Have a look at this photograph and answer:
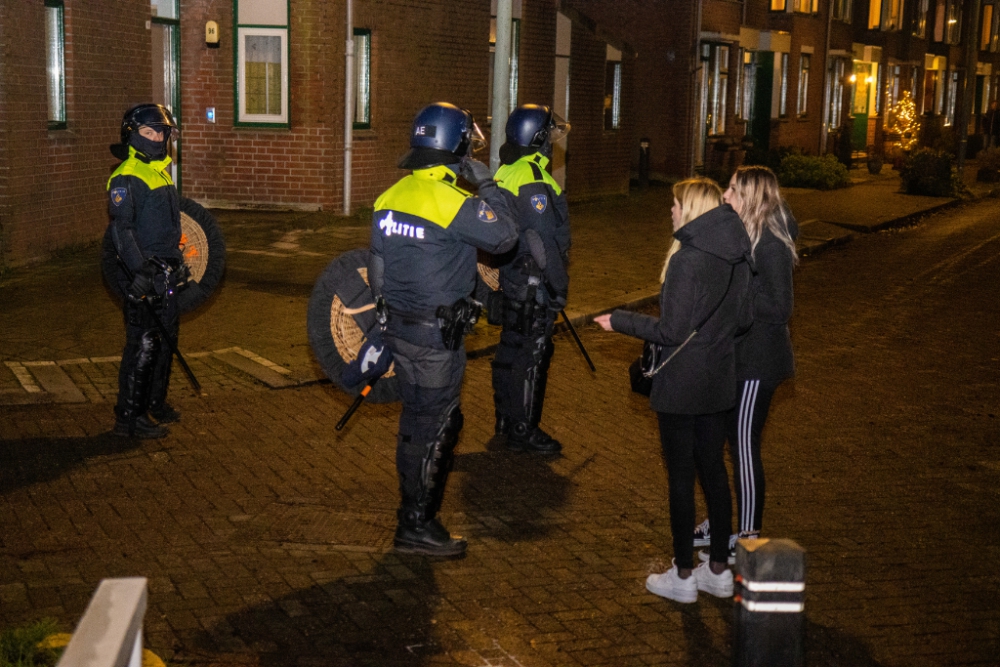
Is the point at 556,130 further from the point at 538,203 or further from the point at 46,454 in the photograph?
the point at 46,454

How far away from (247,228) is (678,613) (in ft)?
40.0

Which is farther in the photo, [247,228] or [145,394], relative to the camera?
[247,228]

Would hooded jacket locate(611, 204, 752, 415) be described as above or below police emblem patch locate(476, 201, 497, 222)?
below

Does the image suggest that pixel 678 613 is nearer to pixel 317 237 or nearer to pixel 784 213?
pixel 784 213

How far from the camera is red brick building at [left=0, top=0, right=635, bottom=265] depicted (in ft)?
44.0

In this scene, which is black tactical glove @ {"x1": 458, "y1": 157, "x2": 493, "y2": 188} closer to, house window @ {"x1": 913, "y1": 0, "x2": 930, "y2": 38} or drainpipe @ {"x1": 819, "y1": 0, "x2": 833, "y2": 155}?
drainpipe @ {"x1": 819, "y1": 0, "x2": 833, "y2": 155}

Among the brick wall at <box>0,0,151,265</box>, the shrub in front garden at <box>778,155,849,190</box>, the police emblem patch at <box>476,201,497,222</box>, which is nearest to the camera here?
the police emblem patch at <box>476,201,497,222</box>

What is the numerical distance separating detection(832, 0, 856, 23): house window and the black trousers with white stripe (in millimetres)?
36347

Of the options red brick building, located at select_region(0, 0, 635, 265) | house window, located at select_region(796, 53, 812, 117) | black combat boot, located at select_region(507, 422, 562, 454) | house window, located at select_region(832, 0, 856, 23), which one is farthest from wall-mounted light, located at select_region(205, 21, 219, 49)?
house window, located at select_region(832, 0, 856, 23)

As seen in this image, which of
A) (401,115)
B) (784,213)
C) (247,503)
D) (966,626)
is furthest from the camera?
(401,115)

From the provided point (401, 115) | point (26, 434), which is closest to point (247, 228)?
point (401, 115)

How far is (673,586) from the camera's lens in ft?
18.2

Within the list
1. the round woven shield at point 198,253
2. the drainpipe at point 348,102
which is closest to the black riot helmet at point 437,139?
the round woven shield at point 198,253

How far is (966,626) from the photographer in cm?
537
